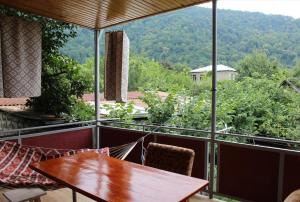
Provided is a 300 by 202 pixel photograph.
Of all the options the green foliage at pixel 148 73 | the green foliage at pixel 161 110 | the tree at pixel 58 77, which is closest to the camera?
the tree at pixel 58 77

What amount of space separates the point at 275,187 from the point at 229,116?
3857mm

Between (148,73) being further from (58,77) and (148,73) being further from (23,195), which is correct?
(23,195)

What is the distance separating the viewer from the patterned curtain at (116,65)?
3723 millimetres

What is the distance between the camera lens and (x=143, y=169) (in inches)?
84.0

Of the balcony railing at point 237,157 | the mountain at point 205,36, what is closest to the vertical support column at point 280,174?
the balcony railing at point 237,157

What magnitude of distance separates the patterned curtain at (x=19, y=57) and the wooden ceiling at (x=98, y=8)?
229 millimetres

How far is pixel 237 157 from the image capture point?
2.94 meters

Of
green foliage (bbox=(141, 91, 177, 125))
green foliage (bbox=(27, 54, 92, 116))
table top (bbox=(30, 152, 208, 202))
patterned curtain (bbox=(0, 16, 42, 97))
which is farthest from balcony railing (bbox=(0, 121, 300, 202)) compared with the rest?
green foliage (bbox=(141, 91, 177, 125))

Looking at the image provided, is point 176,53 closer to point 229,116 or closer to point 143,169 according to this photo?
point 229,116

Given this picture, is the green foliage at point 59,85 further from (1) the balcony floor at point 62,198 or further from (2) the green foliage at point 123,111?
(1) the balcony floor at point 62,198

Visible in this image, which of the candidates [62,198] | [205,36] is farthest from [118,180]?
[205,36]

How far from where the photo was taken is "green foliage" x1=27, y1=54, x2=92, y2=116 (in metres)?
5.17

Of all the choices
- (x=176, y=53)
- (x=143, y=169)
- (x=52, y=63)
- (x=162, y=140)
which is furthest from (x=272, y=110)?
(x=143, y=169)

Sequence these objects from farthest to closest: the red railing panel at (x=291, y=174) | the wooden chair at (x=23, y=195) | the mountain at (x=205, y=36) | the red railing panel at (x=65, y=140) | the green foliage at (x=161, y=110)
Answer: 1. the mountain at (x=205, y=36)
2. the green foliage at (x=161, y=110)
3. the red railing panel at (x=65, y=140)
4. the red railing panel at (x=291, y=174)
5. the wooden chair at (x=23, y=195)
